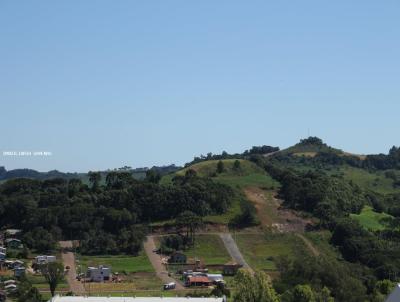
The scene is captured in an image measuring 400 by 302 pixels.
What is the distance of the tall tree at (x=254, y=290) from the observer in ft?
181

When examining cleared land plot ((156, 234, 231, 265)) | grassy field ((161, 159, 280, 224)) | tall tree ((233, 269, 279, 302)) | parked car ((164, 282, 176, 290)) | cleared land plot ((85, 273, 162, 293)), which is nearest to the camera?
tall tree ((233, 269, 279, 302))

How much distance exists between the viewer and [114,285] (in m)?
74.4

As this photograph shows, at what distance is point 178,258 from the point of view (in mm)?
88812

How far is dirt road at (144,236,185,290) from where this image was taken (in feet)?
256

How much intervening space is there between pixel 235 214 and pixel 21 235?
30.0 m

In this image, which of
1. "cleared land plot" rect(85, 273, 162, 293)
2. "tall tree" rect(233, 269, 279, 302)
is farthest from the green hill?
"tall tree" rect(233, 269, 279, 302)

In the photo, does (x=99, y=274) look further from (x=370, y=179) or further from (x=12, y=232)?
(x=370, y=179)

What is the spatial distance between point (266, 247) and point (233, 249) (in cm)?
482

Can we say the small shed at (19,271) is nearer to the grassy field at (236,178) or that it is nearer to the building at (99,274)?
the building at (99,274)

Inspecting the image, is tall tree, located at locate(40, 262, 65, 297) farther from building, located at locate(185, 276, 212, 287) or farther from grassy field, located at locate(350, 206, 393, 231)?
grassy field, located at locate(350, 206, 393, 231)

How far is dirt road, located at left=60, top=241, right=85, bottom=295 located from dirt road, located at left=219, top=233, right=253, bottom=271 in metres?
19.1

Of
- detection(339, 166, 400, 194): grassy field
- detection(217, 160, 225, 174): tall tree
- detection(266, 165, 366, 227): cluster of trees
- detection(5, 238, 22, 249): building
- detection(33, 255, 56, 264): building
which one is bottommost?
detection(33, 255, 56, 264): building

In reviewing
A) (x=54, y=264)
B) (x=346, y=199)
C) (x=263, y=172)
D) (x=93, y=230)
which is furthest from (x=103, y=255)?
(x=263, y=172)

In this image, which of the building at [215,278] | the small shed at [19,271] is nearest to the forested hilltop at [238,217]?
the building at [215,278]
